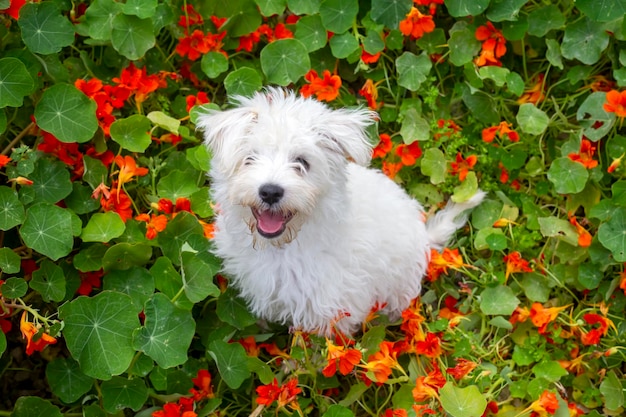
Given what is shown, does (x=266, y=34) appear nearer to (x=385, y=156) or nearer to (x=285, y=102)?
(x=385, y=156)

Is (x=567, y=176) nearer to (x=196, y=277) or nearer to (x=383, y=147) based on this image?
(x=383, y=147)

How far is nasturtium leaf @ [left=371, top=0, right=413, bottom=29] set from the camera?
3.86 metres

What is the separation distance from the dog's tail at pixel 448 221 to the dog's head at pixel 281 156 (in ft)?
3.65

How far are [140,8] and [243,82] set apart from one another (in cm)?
67

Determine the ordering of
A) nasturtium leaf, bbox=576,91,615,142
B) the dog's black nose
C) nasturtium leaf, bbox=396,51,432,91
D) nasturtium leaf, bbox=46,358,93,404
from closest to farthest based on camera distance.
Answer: the dog's black nose
nasturtium leaf, bbox=46,358,93,404
nasturtium leaf, bbox=576,91,615,142
nasturtium leaf, bbox=396,51,432,91

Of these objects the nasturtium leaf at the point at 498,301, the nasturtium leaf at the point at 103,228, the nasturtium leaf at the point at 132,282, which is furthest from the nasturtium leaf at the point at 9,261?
the nasturtium leaf at the point at 498,301

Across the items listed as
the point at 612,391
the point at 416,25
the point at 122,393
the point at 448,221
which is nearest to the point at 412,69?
the point at 416,25

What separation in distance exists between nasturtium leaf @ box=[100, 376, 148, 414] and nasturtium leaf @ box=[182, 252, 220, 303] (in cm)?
47

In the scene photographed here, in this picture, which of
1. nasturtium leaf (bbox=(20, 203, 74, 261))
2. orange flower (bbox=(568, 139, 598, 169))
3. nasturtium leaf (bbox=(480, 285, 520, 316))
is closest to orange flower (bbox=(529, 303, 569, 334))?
nasturtium leaf (bbox=(480, 285, 520, 316))

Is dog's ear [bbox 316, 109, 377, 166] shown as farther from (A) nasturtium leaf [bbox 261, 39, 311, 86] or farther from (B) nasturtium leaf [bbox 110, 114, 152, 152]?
(B) nasturtium leaf [bbox 110, 114, 152, 152]

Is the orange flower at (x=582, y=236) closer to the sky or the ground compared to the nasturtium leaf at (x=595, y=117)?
closer to the ground

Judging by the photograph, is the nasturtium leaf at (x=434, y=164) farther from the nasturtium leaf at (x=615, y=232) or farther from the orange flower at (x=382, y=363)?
the orange flower at (x=382, y=363)

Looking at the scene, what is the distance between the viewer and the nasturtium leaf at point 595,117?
378 centimetres

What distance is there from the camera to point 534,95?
4113 millimetres
